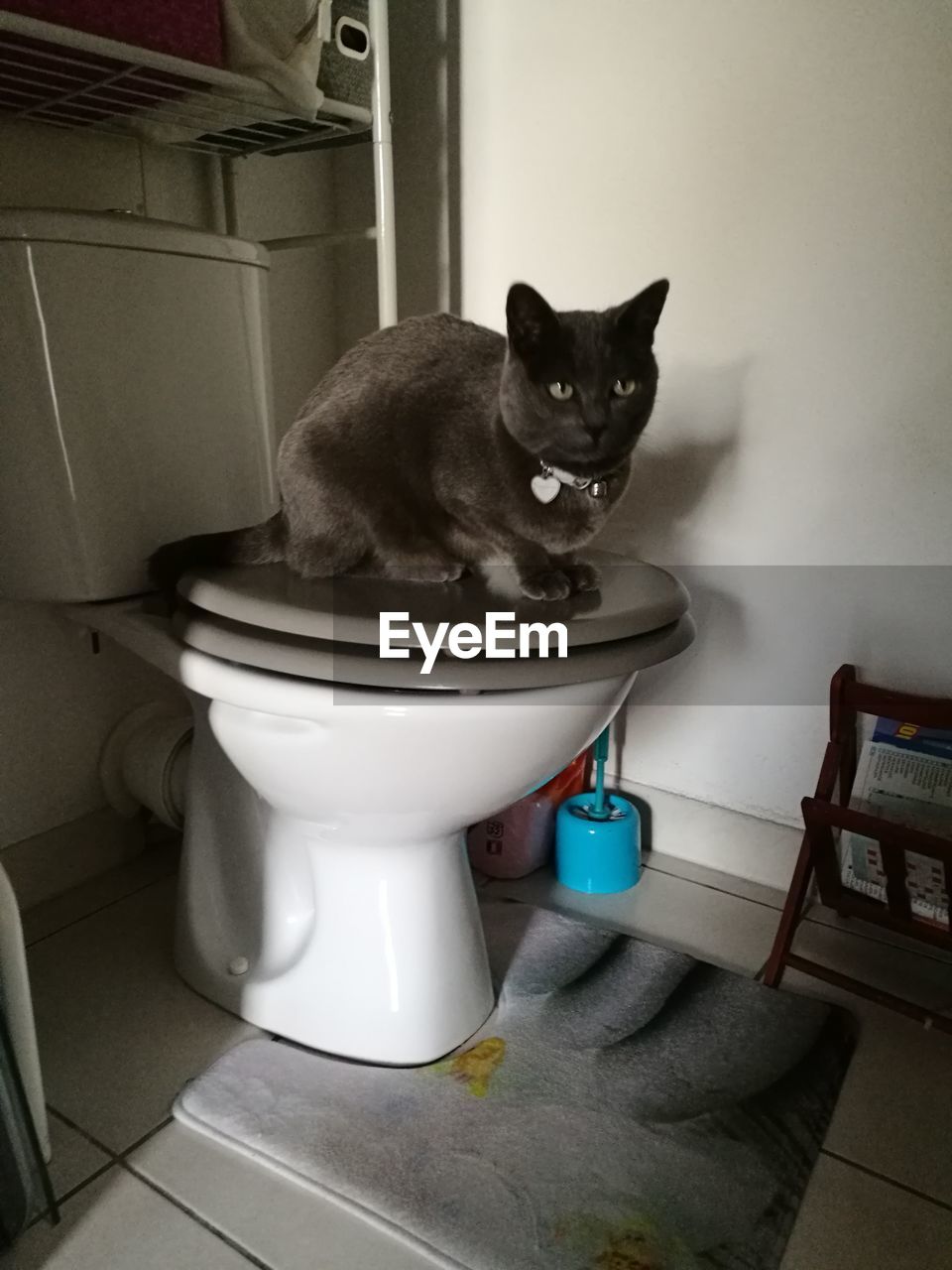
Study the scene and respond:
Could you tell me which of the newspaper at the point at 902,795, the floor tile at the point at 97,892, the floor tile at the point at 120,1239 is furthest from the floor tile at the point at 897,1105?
the floor tile at the point at 97,892

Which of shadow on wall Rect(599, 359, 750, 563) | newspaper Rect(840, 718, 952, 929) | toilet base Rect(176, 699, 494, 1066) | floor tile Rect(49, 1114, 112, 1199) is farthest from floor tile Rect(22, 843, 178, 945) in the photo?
newspaper Rect(840, 718, 952, 929)

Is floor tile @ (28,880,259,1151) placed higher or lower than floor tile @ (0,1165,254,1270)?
higher

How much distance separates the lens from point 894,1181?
0.75 m

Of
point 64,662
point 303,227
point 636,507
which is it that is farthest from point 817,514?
point 64,662

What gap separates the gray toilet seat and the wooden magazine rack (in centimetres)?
29

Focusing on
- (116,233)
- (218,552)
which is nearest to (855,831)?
(218,552)

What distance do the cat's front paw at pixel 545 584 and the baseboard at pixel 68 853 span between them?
0.71m

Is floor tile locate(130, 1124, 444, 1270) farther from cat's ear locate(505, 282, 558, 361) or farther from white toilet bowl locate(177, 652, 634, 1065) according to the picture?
cat's ear locate(505, 282, 558, 361)

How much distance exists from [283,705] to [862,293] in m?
0.76

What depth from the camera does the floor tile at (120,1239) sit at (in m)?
0.67

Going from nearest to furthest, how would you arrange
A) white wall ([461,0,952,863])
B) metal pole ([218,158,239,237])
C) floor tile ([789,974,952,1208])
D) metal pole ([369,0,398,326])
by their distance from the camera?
floor tile ([789,974,952,1208])
white wall ([461,0,952,863])
metal pole ([369,0,398,326])
metal pole ([218,158,239,237])

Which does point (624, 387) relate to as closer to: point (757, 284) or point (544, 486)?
point (544, 486)

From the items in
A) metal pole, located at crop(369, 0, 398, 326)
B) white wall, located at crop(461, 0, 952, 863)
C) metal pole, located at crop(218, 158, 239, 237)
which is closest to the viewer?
white wall, located at crop(461, 0, 952, 863)

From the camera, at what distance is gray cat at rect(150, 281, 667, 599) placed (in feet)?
2.55
